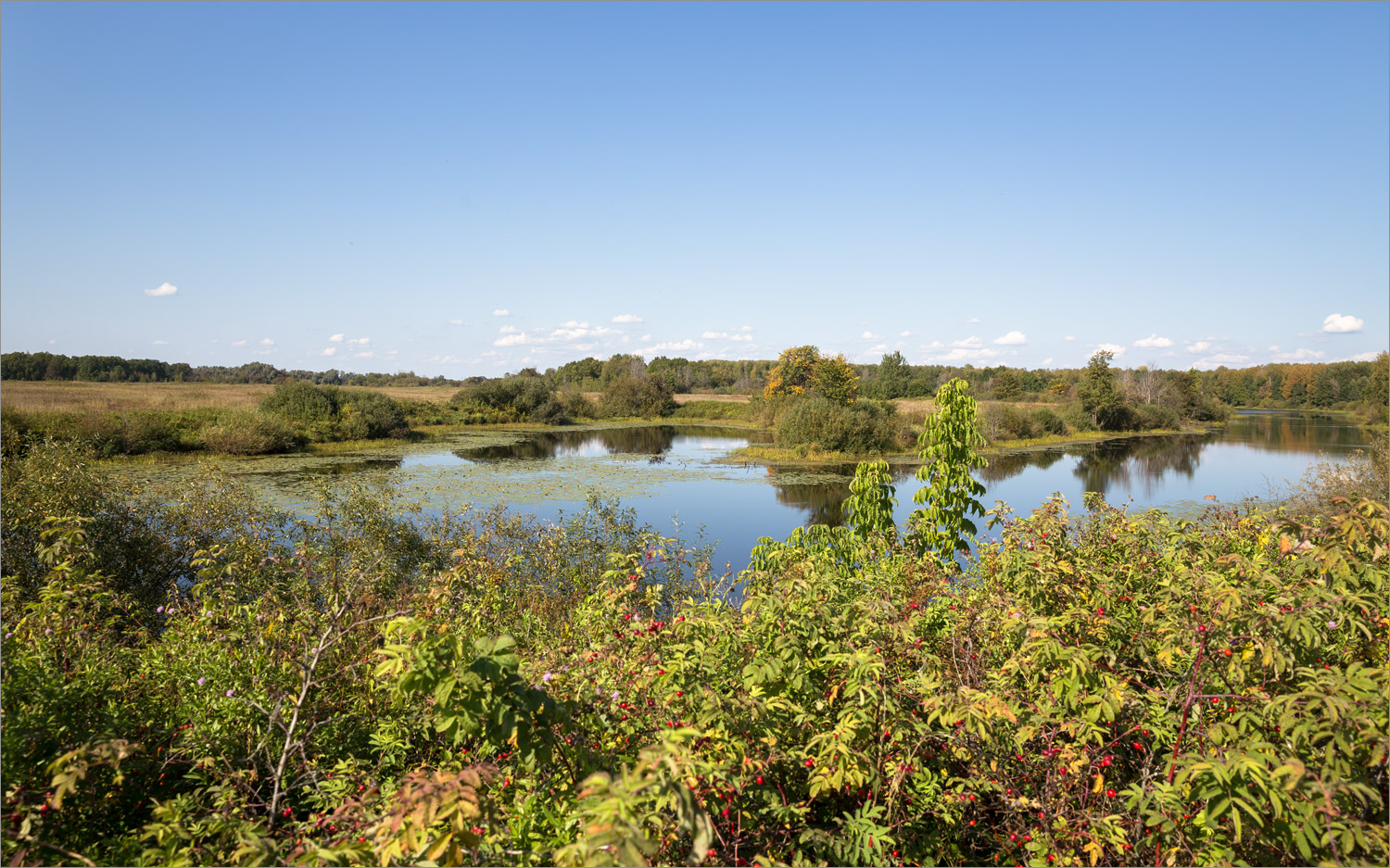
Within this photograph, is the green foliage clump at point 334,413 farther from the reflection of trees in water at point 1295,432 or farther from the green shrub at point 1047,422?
the reflection of trees in water at point 1295,432

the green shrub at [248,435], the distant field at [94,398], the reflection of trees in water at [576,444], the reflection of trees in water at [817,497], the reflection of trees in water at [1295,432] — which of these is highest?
the distant field at [94,398]

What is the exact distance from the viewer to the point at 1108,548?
13.9 ft

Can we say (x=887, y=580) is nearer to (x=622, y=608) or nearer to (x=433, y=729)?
(x=622, y=608)

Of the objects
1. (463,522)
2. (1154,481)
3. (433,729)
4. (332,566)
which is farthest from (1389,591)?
(1154,481)

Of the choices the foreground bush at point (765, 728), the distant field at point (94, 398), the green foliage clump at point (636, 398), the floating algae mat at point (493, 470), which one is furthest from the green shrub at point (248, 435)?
the green foliage clump at point (636, 398)

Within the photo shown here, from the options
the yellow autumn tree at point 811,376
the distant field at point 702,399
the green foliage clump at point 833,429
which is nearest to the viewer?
the green foliage clump at point 833,429

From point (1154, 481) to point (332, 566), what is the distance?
27.3 meters

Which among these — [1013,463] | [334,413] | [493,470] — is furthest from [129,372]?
[1013,463]

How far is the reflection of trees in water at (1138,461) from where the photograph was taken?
24.8 m

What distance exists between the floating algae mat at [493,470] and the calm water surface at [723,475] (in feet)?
0.26

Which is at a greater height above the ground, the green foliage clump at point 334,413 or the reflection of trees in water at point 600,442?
the green foliage clump at point 334,413

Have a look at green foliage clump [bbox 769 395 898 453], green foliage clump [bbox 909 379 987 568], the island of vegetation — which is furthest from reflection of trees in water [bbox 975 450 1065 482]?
the island of vegetation

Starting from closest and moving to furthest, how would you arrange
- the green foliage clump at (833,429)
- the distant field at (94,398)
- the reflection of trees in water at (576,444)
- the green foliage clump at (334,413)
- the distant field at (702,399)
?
the distant field at (94,398) → the reflection of trees in water at (576,444) → the green foliage clump at (833,429) → the green foliage clump at (334,413) → the distant field at (702,399)

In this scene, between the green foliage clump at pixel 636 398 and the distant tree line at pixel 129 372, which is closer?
the distant tree line at pixel 129 372
